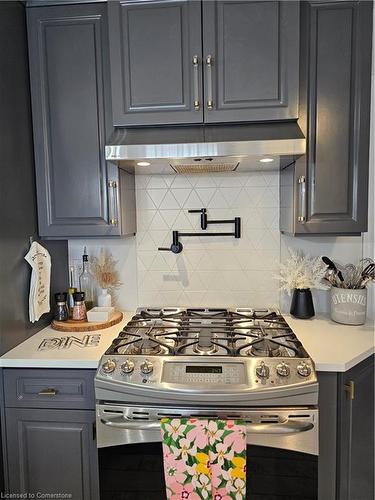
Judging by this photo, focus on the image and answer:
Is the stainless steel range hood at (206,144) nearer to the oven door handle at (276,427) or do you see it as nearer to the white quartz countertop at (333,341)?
the white quartz countertop at (333,341)

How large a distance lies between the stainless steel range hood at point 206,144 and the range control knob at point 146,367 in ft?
2.71

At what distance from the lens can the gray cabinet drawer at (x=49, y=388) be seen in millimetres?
1455

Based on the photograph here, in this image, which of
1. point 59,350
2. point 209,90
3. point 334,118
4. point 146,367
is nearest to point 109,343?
point 59,350

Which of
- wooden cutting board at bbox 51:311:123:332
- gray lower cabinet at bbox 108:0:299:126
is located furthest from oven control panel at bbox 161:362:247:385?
gray lower cabinet at bbox 108:0:299:126

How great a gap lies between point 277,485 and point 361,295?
36.2 inches

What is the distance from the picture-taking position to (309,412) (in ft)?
4.27

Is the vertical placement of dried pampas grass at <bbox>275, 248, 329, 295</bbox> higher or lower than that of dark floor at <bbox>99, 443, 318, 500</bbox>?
higher

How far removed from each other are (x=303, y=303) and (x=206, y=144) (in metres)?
0.98

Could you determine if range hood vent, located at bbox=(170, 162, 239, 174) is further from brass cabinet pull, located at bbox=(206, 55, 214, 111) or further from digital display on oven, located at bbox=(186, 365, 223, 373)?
digital display on oven, located at bbox=(186, 365, 223, 373)

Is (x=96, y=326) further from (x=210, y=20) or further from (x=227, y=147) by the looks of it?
(x=210, y=20)

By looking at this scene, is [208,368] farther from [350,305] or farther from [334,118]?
[334,118]

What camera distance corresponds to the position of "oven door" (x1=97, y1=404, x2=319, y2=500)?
130cm

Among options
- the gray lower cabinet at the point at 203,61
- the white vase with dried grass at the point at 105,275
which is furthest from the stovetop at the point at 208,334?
the gray lower cabinet at the point at 203,61

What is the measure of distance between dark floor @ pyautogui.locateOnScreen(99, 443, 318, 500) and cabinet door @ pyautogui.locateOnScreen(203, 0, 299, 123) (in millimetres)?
1378
